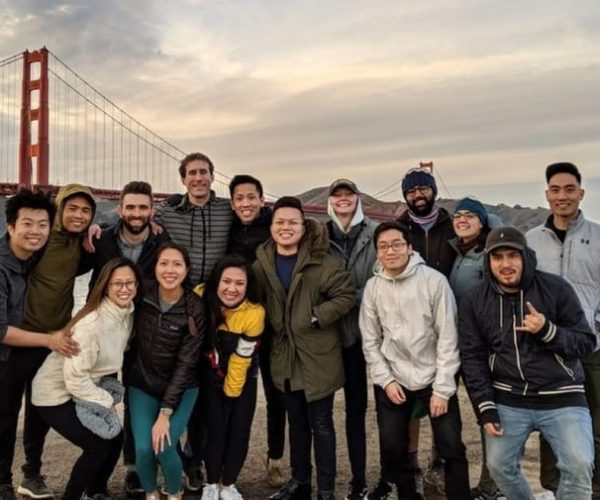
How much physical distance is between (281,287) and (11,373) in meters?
1.32

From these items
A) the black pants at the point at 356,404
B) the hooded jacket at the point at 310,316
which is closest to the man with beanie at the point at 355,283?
the black pants at the point at 356,404

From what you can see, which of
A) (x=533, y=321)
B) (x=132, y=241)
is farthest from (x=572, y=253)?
(x=132, y=241)

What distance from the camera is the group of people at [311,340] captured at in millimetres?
2408

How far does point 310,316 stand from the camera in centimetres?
275

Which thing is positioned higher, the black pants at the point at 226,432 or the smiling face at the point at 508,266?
the smiling face at the point at 508,266

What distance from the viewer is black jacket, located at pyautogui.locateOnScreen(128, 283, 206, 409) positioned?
2648mm

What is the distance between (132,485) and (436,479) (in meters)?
1.57

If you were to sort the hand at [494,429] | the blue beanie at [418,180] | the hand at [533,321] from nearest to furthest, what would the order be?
the hand at [533,321] < the hand at [494,429] < the blue beanie at [418,180]

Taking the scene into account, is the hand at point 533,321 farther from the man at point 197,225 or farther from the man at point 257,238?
the man at point 197,225

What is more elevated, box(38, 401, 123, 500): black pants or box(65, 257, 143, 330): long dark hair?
box(65, 257, 143, 330): long dark hair

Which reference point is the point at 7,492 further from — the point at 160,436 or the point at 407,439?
the point at 407,439

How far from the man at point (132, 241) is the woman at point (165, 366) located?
24 cm

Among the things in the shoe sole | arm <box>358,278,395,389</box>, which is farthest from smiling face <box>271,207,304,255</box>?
the shoe sole

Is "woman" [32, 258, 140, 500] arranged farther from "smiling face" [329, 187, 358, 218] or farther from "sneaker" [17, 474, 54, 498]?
"smiling face" [329, 187, 358, 218]
